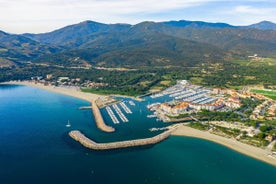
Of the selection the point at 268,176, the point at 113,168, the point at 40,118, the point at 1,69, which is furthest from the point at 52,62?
the point at 268,176

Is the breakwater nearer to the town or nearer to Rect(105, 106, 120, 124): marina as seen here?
Rect(105, 106, 120, 124): marina

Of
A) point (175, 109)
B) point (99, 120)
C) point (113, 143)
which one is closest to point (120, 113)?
point (99, 120)

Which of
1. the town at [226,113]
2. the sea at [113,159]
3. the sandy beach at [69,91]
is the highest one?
the sandy beach at [69,91]

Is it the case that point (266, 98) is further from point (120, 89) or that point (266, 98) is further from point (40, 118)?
point (40, 118)

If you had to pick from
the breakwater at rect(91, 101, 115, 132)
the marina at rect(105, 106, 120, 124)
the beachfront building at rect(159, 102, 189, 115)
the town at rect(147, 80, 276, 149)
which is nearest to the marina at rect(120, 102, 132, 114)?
the marina at rect(105, 106, 120, 124)

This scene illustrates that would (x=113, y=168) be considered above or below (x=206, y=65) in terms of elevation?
below

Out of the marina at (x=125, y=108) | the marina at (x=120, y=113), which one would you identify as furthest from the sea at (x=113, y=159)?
the marina at (x=125, y=108)

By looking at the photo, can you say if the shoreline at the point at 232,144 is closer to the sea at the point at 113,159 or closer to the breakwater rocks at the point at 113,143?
the sea at the point at 113,159
